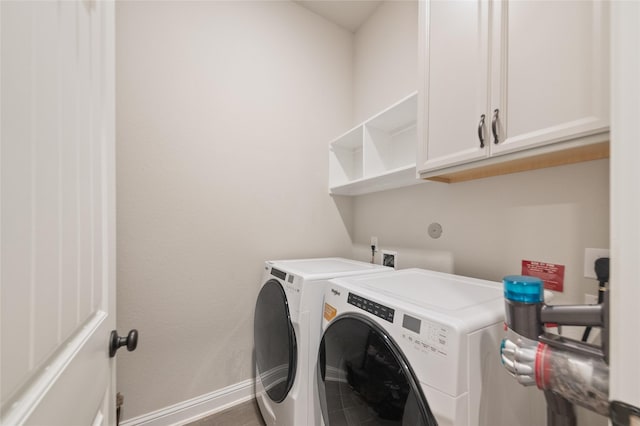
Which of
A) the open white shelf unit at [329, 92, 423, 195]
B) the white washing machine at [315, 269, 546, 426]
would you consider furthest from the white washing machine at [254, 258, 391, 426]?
the open white shelf unit at [329, 92, 423, 195]

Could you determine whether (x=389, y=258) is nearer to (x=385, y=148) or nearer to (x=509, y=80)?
(x=385, y=148)

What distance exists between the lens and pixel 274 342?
1.38m

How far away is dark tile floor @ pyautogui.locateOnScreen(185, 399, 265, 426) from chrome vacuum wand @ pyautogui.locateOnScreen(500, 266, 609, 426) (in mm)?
1592

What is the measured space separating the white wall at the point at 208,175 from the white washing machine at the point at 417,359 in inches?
37.6

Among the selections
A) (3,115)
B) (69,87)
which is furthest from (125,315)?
(3,115)

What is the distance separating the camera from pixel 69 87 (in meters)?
0.51

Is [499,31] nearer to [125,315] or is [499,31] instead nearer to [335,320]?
[335,320]

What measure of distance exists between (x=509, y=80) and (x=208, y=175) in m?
1.67

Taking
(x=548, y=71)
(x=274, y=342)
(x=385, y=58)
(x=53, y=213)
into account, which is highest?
(x=385, y=58)

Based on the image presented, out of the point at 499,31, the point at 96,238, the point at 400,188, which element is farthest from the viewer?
the point at 400,188

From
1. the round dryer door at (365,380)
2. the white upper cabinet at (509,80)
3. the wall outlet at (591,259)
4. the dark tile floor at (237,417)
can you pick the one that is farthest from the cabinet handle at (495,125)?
the dark tile floor at (237,417)

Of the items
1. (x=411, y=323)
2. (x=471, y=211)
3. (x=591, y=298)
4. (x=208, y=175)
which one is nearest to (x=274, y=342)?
(x=411, y=323)

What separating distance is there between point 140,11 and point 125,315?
5.91ft

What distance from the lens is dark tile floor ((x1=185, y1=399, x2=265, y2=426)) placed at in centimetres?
154
